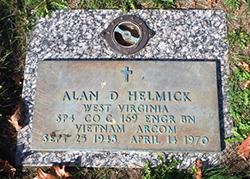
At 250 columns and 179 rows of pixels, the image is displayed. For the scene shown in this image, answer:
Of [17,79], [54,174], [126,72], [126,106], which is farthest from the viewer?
[17,79]

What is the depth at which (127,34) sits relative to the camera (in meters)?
3.17

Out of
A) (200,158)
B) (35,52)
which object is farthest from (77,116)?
(200,158)

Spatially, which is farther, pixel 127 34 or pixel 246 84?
pixel 127 34

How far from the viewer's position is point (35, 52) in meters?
3.21

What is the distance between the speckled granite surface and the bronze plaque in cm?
14

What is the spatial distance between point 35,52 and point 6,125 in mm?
790

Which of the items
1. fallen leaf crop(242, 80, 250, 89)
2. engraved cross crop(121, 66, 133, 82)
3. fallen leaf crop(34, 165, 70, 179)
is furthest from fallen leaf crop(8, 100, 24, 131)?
fallen leaf crop(242, 80, 250, 89)

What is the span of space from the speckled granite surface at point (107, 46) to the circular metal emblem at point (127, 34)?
58 mm

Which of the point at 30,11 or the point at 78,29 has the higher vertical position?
the point at 30,11

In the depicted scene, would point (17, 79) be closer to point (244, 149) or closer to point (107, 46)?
point (107, 46)

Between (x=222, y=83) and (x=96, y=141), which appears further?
(x=222, y=83)

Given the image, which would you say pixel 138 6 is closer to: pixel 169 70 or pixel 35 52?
pixel 169 70

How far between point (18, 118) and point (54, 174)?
2.09 feet

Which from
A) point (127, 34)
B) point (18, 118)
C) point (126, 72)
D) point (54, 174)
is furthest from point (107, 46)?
point (54, 174)
